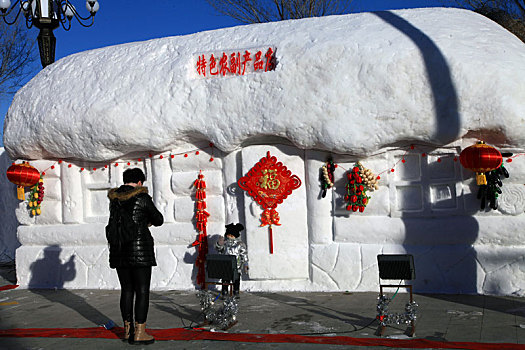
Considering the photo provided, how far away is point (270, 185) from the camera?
732 cm

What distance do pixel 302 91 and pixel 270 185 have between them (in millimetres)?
1262

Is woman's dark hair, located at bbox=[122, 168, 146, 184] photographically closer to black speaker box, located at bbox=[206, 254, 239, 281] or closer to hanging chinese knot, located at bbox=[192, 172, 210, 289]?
black speaker box, located at bbox=[206, 254, 239, 281]

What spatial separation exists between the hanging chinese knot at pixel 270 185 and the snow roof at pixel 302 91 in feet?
1.34

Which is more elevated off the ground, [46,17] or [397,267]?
[46,17]

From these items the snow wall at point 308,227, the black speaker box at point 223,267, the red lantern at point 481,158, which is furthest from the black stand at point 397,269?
the snow wall at point 308,227

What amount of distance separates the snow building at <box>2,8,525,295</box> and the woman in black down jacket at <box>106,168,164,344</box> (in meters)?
2.48

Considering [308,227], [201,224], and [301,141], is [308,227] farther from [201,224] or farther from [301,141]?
[201,224]

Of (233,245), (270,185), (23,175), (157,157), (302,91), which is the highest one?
(302,91)

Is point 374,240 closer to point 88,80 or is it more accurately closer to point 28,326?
point 28,326

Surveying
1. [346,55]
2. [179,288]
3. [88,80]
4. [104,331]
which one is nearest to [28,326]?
[104,331]

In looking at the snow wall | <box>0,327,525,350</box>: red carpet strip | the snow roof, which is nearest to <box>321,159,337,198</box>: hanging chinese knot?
the snow wall

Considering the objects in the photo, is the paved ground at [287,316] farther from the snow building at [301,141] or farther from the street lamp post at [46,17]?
the street lamp post at [46,17]

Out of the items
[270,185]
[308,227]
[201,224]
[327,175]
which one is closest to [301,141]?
[327,175]

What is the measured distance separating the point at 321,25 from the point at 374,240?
2883mm
